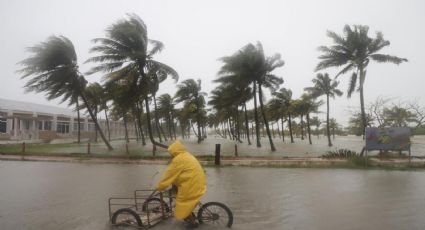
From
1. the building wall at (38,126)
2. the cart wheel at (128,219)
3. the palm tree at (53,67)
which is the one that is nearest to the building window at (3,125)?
the building wall at (38,126)

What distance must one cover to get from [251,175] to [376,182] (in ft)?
15.3

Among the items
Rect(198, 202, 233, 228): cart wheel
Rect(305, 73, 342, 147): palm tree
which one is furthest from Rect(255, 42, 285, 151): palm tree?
Rect(198, 202, 233, 228): cart wheel

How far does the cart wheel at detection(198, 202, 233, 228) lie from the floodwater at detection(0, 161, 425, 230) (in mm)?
193

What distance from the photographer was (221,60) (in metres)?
36.0

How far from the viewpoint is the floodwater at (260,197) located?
293 inches

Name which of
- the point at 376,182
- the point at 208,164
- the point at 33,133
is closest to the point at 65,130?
the point at 33,133

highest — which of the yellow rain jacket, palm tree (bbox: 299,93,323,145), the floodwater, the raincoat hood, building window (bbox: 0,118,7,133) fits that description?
palm tree (bbox: 299,93,323,145)

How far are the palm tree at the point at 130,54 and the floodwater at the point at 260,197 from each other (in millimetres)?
11917

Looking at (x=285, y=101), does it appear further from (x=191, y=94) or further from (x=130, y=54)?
(x=130, y=54)

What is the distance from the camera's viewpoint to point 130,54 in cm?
2623

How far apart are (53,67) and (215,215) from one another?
→ 2597 cm

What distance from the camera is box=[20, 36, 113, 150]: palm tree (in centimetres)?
2792

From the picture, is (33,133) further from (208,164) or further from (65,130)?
(208,164)

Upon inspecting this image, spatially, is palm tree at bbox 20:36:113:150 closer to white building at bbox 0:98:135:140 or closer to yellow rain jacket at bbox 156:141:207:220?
white building at bbox 0:98:135:140
